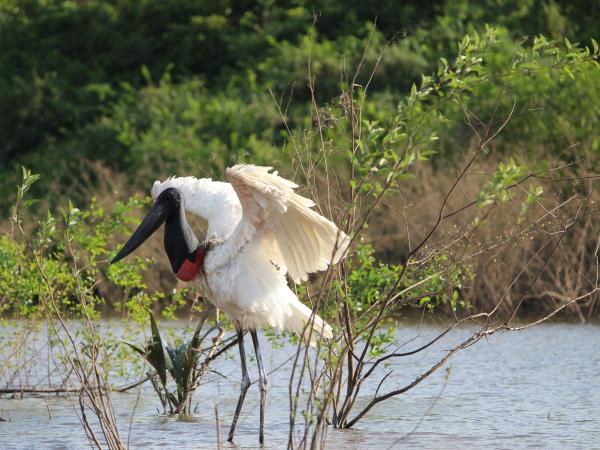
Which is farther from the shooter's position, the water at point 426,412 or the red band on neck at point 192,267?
the red band on neck at point 192,267

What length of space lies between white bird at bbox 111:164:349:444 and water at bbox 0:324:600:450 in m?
0.55

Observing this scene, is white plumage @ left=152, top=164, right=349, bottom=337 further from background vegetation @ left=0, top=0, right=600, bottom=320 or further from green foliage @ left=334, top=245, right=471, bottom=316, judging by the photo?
background vegetation @ left=0, top=0, right=600, bottom=320

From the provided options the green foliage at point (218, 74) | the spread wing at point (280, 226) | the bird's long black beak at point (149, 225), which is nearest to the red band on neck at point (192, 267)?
the spread wing at point (280, 226)

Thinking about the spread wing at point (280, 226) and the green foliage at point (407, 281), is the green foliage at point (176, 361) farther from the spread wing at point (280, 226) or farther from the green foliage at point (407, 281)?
the green foliage at point (407, 281)

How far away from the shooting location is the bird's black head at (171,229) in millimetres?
7223

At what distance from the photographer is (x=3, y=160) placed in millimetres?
22812

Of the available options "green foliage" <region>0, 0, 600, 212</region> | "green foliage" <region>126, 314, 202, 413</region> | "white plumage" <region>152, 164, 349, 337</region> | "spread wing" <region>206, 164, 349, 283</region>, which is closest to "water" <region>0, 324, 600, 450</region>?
"green foliage" <region>126, 314, 202, 413</region>

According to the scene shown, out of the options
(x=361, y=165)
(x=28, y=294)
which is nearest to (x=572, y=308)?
(x=28, y=294)

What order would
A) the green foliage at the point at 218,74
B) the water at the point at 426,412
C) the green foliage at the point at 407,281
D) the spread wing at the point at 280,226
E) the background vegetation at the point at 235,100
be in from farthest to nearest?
the green foliage at the point at 218,74, the background vegetation at the point at 235,100, the water at the point at 426,412, the green foliage at the point at 407,281, the spread wing at the point at 280,226

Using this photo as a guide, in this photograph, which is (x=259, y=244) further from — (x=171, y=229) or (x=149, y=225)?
(x=149, y=225)

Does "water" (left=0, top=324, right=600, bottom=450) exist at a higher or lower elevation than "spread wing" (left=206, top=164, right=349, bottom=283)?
lower

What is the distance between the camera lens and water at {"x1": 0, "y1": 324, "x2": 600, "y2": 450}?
6820 millimetres

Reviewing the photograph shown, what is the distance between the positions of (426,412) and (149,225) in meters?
2.06

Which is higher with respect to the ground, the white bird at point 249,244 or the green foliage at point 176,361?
the white bird at point 249,244
